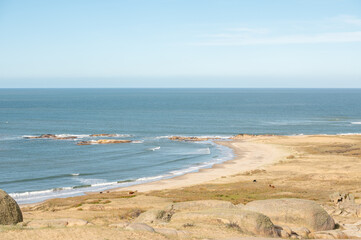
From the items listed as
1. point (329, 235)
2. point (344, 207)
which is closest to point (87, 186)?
point (344, 207)

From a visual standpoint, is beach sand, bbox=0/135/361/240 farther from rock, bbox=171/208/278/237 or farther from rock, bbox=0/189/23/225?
rock, bbox=0/189/23/225

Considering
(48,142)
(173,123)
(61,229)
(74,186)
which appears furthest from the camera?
(173,123)

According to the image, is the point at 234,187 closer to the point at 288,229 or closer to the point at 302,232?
the point at 302,232

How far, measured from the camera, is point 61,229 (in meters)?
19.8

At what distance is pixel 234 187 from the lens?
4678 centimetres

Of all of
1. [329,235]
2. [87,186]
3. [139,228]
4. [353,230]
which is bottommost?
[87,186]

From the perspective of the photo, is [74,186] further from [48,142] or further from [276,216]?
[48,142]

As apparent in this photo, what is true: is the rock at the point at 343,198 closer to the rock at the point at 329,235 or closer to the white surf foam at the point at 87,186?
the rock at the point at 329,235

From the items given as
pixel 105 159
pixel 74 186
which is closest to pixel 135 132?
pixel 105 159

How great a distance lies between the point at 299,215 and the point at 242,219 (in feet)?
15.2

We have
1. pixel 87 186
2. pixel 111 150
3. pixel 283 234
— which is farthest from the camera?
pixel 111 150

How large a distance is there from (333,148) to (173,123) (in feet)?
180

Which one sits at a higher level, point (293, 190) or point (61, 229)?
point (61, 229)

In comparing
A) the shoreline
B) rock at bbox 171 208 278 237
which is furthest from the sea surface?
rock at bbox 171 208 278 237
